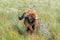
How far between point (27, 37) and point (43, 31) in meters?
1.24

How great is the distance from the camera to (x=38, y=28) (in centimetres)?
919

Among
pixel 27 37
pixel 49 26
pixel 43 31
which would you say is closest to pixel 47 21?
pixel 49 26

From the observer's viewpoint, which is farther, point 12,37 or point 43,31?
point 43,31

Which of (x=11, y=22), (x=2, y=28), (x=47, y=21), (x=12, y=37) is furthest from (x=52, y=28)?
(x=12, y=37)

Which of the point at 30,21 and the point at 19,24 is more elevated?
the point at 30,21

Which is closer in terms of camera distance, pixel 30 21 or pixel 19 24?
pixel 30 21

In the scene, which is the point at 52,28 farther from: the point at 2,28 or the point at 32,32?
the point at 2,28

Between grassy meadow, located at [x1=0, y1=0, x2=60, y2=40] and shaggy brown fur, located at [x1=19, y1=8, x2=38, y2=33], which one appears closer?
grassy meadow, located at [x1=0, y1=0, x2=60, y2=40]

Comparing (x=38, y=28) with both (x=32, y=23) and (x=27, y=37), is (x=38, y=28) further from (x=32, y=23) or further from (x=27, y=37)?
(x=27, y=37)

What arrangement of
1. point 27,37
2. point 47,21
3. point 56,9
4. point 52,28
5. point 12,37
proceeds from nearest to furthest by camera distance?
point 12,37 → point 27,37 → point 52,28 → point 47,21 → point 56,9

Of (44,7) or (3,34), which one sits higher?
(3,34)

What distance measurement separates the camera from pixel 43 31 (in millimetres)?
9031

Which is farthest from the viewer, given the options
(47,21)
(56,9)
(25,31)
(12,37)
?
(56,9)

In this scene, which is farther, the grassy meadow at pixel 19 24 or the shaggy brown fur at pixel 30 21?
the shaggy brown fur at pixel 30 21
